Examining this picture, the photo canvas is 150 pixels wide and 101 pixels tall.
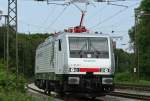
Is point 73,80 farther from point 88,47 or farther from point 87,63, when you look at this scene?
point 88,47

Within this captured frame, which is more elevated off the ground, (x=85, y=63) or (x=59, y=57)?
(x=59, y=57)

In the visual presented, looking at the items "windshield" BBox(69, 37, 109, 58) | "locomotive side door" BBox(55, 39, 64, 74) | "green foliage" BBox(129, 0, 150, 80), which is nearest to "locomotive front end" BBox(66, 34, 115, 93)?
"windshield" BBox(69, 37, 109, 58)

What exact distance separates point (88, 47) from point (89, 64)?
1015 millimetres

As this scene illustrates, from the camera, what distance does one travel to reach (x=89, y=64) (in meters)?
26.6

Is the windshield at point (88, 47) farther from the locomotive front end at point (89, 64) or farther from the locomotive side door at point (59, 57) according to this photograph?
the locomotive side door at point (59, 57)

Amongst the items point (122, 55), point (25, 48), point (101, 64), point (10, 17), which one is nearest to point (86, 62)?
point (101, 64)

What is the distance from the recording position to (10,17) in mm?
35062

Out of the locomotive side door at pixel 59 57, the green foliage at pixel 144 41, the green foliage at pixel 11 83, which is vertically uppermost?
the green foliage at pixel 144 41

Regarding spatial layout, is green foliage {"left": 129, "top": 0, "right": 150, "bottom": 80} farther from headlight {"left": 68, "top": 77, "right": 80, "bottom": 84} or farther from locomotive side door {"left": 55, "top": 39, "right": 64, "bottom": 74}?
headlight {"left": 68, "top": 77, "right": 80, "bottom": 84}

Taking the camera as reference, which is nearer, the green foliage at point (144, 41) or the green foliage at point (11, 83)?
the green foliage at point (11, 83)

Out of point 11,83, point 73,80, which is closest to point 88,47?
point 73,80

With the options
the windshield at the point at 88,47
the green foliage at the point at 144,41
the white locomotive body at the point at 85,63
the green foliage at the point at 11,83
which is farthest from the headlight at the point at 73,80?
the green foliage at the point at 144,41

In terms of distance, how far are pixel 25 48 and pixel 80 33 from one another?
246ft

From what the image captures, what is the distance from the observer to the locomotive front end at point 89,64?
2650 centimetres
